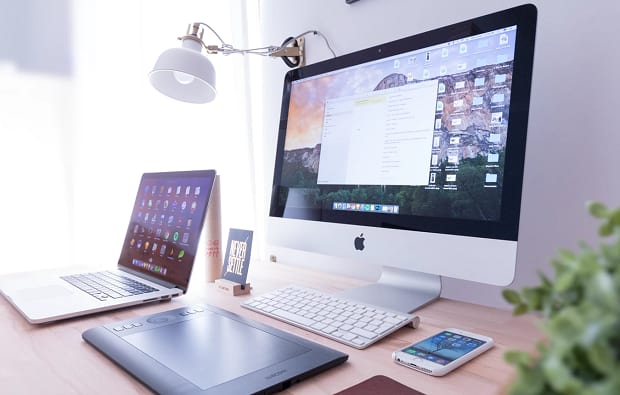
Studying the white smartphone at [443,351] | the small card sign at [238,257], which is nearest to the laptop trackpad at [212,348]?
the white smartphone at [443,351]

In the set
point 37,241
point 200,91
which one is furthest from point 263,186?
point 37,241

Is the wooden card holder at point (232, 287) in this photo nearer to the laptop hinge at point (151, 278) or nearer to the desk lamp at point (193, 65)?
the laptop hinge at point (151, 278)

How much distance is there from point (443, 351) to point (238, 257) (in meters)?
0.53

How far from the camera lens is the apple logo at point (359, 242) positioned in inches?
32.3

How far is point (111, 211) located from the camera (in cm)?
131

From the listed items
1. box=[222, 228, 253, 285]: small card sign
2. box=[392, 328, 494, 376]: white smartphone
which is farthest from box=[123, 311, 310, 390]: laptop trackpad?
box=[222, 228, 253, 285]: small card sign

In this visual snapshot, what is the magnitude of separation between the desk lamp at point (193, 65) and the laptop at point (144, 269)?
232 millimetres

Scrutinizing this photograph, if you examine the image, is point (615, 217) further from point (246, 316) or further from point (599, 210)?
point (246, 316)

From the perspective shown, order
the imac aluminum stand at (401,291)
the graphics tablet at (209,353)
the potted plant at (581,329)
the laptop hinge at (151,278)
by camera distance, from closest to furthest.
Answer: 1. the potted plant at (581,329)
2. the graphics tablet at (209,353)
3. the imac aluminum stand at (401,291)
4. the laptop hinge at (151,278)

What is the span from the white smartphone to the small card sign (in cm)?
44

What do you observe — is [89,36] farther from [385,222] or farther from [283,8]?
[385,222]

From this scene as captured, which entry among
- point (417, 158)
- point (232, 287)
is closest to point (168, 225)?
point (232, 287)

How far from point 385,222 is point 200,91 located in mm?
660

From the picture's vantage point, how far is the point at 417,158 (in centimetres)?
76
